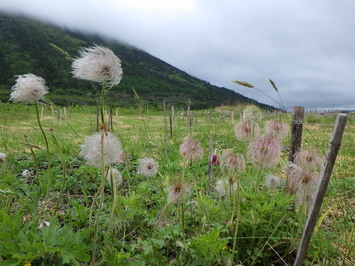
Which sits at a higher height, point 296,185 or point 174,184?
point 296,185

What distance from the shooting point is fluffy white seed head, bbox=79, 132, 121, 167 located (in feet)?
5.15

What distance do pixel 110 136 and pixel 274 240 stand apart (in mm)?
1297

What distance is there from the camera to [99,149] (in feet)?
5.37

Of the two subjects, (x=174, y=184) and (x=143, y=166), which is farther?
(x=143, y=166)

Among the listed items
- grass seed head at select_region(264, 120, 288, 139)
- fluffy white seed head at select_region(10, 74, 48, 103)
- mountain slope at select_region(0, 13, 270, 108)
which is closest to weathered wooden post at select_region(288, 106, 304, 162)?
grass seed head at select_region(264, 120, 288, 139)

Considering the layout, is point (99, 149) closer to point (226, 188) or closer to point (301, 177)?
point (226, 188)

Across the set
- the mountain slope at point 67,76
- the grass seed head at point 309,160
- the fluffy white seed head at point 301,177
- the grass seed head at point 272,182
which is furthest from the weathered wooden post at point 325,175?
the mountain slope at point 67,76

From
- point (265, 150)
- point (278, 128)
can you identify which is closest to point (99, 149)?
point (265, 150)

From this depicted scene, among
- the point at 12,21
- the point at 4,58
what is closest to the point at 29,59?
the point at 4,58

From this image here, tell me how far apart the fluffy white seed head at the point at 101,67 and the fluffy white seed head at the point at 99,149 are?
1.08 feet

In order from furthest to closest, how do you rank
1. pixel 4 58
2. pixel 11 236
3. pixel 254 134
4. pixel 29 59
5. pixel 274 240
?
pixel 29 59, pixel 4 58, pixel 254 134, pixel 274 240, pixel 11 236

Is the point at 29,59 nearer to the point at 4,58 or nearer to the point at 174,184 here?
the point at 4,58

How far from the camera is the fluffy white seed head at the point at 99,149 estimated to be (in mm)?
1568

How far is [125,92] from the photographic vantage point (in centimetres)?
8762
